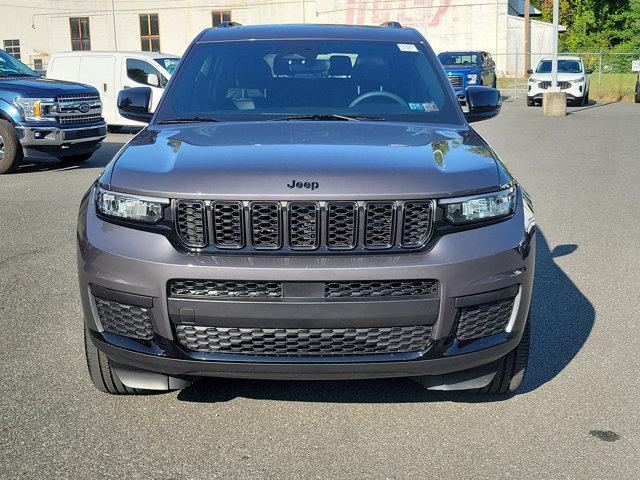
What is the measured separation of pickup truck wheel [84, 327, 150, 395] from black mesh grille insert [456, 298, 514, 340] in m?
1.55

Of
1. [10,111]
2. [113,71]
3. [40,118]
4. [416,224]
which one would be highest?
[416,224]

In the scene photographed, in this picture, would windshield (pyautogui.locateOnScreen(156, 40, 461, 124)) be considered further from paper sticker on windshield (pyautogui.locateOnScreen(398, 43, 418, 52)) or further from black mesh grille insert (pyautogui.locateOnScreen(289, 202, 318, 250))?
black mesh grille insert (pyautogui.locateOnScreen(289, 202, 318, 250))

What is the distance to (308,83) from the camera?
5152 mm

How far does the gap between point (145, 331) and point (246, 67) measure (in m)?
2.10

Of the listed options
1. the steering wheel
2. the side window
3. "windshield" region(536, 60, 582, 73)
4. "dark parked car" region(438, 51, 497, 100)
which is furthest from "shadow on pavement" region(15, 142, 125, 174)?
"windshield" region(536, 60, 582, 73)

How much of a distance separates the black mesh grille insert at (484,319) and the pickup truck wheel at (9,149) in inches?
435

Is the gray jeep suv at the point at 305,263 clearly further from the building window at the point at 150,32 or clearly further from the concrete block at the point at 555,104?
the building window at the point at 150,32

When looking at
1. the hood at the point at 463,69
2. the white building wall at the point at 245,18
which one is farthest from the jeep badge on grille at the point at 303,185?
the white building wall at the point at 245,18

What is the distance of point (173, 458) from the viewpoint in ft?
12.2

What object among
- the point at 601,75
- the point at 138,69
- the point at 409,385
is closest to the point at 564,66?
the point at 601,75

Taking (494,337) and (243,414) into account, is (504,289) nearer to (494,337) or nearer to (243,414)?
(494,337)

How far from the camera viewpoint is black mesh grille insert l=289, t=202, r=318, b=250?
360cm

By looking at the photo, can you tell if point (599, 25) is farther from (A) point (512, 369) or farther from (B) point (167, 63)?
(A) point (512, 369)

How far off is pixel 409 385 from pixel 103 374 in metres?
1.46
